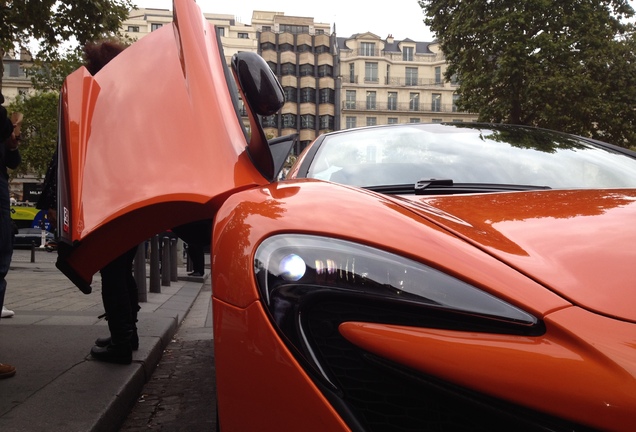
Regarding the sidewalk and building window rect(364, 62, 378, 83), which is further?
building window rect(364, 62, 378, 83)

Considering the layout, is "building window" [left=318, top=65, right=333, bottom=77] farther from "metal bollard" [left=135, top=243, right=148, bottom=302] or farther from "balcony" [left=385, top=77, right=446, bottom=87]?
"metal bollard" [left=135, top=243, right=148, bottom=302]

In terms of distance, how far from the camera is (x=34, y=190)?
41.2 metres

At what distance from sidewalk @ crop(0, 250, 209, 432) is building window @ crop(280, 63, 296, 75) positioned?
68.4m

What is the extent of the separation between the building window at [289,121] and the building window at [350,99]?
7.15m

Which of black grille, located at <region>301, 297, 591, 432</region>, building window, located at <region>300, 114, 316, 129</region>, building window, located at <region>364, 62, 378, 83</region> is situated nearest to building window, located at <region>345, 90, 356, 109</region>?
building window, located at <region>364, 62, 378, 83</region>

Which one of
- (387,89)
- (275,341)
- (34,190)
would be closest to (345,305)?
(275,341)

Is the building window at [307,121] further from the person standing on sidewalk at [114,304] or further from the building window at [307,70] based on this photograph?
the person standing on sidewalk at [114,304]

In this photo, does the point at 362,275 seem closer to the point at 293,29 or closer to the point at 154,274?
the point at 154,274

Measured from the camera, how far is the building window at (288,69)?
71.4 meters

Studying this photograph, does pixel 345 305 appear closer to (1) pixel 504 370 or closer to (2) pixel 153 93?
(1) pixel 504 370

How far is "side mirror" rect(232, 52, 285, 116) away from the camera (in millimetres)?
1765

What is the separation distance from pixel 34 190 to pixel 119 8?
118ft

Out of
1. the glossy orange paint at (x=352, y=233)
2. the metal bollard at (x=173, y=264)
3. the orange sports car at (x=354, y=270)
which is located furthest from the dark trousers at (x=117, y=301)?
the metal bollard at (x=173, y=264)

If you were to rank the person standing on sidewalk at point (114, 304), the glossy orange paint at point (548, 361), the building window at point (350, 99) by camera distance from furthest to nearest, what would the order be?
1. the building window at point (350, 99)
2. the person standing on sidewalk at point (114, 304)
3. the glossy orange paint at point (548, 361)
